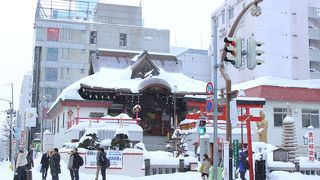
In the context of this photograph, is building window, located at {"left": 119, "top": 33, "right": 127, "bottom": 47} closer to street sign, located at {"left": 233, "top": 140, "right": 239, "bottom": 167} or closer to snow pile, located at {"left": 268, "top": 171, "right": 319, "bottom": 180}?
snow pile, located at {"left": 268, "top": 171, "right": 319, "bottom": 180}

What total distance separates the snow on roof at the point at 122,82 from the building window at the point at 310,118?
30.8 feet

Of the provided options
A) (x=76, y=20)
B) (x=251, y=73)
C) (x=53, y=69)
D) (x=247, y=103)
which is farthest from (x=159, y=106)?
(x=76, y=20)

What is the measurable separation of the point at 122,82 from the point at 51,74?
126ft

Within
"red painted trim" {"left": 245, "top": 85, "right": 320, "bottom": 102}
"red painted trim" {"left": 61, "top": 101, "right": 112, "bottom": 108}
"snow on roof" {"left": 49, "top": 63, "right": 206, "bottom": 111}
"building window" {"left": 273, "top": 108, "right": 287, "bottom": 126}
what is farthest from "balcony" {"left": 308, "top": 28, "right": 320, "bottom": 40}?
"red painted trim" {"left": 61, "top": 101, "right": 112, "bottom": 108}

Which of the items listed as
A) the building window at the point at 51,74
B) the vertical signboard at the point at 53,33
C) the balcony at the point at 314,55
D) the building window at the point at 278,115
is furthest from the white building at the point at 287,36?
the building window at the point at 51,74

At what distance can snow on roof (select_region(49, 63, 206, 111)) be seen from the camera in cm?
3516

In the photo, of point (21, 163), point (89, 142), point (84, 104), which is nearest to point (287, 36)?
point (84, 104)

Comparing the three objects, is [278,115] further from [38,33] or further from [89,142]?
[38,33]

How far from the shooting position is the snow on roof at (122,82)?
35156 mm

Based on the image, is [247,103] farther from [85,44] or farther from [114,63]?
[85,44]

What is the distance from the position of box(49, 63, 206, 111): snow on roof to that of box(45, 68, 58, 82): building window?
111ft

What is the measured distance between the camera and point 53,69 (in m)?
72.5

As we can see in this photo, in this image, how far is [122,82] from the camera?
37.1 metres

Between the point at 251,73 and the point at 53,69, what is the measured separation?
1318 inches
